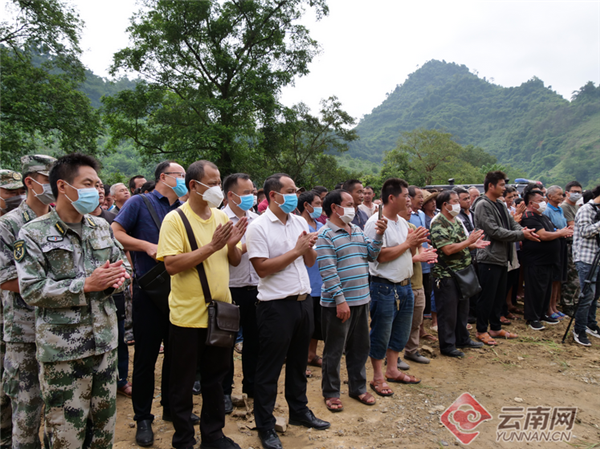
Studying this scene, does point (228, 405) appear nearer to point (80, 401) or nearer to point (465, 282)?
point (80, 401)

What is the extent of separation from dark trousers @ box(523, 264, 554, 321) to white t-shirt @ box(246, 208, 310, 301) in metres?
4.97

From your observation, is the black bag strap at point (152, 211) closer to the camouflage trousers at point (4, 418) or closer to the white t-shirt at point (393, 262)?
the camouflage trousers at point (4, 418)

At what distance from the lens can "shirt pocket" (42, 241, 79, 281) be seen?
231 cm

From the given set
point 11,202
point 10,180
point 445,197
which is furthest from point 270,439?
point 445,197

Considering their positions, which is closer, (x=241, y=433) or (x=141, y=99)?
(x=241, y=433)

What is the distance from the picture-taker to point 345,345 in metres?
3.99

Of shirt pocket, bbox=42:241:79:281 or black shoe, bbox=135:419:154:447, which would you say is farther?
black shoe, bbox=135:419:154:447

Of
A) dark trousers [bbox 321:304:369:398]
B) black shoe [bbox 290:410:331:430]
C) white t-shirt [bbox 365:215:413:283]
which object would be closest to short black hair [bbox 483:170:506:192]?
white t-shirt [bbox 365:215:413:283]

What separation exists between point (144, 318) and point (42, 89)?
15734mm

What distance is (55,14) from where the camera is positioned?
1583 cm

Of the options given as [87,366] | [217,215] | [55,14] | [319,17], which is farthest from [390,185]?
[319,17]

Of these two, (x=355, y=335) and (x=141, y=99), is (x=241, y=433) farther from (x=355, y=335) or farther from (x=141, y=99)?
(x=141, y=99)

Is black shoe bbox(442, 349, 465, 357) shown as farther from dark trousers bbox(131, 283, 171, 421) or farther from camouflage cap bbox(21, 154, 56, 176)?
camouflage cap bbox(21, 154, 56, 176)

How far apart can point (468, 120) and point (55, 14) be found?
103 metres
